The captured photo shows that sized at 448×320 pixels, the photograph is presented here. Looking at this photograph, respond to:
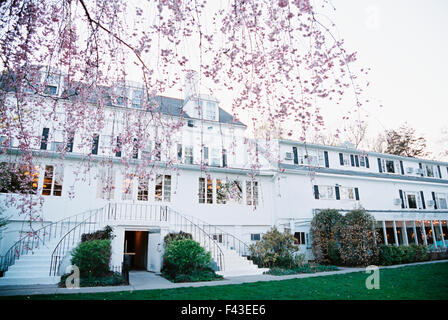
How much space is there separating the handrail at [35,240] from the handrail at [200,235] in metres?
4.33

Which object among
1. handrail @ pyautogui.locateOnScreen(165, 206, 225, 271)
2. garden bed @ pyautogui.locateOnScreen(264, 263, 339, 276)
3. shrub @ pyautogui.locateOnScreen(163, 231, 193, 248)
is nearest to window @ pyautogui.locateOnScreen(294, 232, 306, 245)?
garden bed @ pyautogui.locateOnScreen(264, 263, 339, 276)

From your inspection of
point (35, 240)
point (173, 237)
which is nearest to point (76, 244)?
point (35, 240)

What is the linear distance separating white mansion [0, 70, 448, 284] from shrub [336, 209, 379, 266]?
2933 millimetres

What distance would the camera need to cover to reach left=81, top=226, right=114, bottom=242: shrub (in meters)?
11.6

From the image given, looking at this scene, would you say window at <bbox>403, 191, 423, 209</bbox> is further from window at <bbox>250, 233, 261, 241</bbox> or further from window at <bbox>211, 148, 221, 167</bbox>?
window at <bbox>211, 148, 221, 167</bbox>

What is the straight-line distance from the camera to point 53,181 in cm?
1307

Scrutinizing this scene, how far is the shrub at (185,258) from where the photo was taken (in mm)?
11102

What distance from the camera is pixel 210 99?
1839 centimetres

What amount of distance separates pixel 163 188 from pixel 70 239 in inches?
194

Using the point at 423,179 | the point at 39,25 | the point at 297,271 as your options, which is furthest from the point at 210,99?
the point at 423,179

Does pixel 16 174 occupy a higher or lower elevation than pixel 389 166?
lower

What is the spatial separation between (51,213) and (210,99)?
1087 cm

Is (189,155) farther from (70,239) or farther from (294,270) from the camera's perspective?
(294,270)
